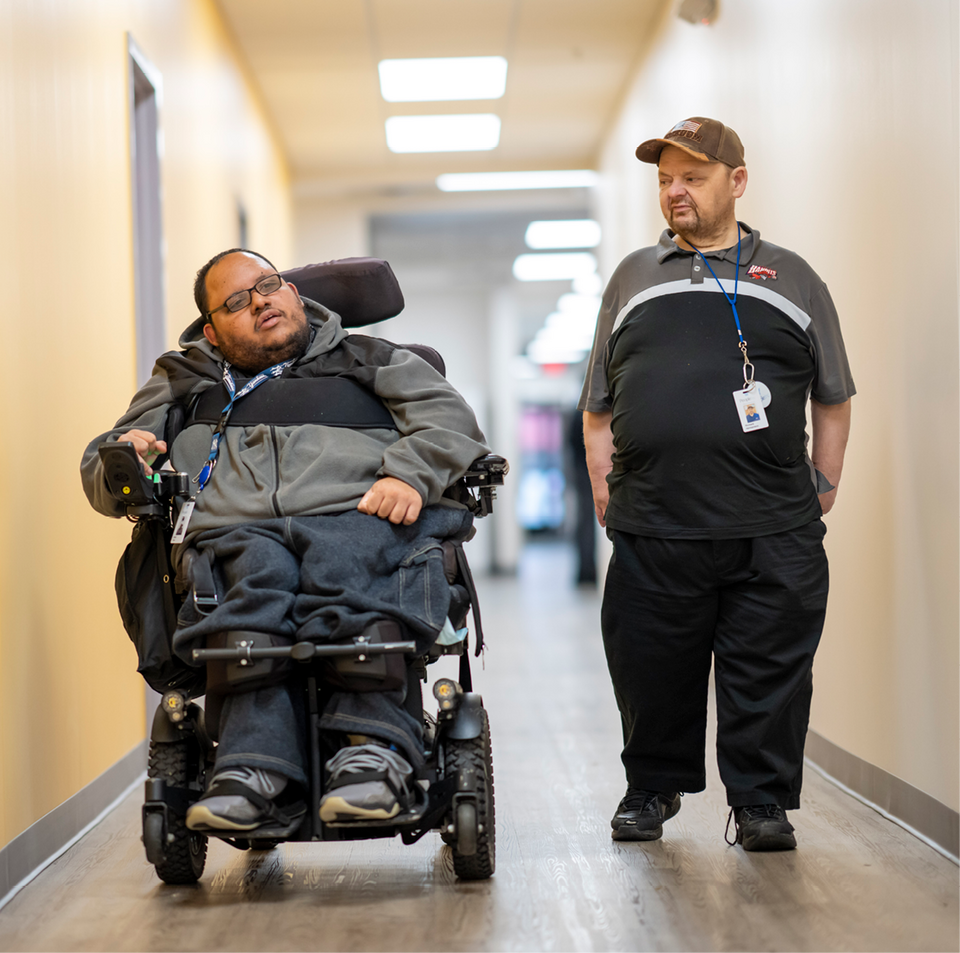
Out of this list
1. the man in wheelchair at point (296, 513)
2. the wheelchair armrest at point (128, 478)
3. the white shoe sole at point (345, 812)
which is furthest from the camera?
the wheelchair armrest at point (128, 478)

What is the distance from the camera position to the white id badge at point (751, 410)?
2.38 meters

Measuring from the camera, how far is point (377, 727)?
2002mm

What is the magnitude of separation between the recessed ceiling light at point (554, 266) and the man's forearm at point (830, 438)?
919 centimetres

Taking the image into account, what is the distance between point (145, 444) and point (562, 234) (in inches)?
355

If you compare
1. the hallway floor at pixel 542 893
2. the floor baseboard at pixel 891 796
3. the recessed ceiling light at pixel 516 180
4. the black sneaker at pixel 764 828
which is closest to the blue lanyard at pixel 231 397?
the hallway floor at pixel 542 893

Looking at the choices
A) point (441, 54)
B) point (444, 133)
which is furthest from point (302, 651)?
point (444, 133)

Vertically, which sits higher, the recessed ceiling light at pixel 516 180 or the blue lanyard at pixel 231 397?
the recessed ceiling light at pixel 516 180

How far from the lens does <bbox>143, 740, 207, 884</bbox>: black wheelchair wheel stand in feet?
6.88

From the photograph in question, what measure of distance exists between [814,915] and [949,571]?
765mm

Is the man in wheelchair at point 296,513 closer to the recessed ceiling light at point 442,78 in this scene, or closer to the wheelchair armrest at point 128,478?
the wheelchair armrest at point 128,478

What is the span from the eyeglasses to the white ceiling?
3.67 meters

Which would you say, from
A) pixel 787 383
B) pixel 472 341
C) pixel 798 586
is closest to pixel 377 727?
pixel 798 586

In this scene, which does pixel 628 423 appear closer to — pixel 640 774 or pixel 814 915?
pixel 640 774

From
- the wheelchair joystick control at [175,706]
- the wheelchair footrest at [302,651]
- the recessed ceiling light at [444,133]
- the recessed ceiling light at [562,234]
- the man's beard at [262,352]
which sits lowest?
the wheelchair joystick control at [175,706]
